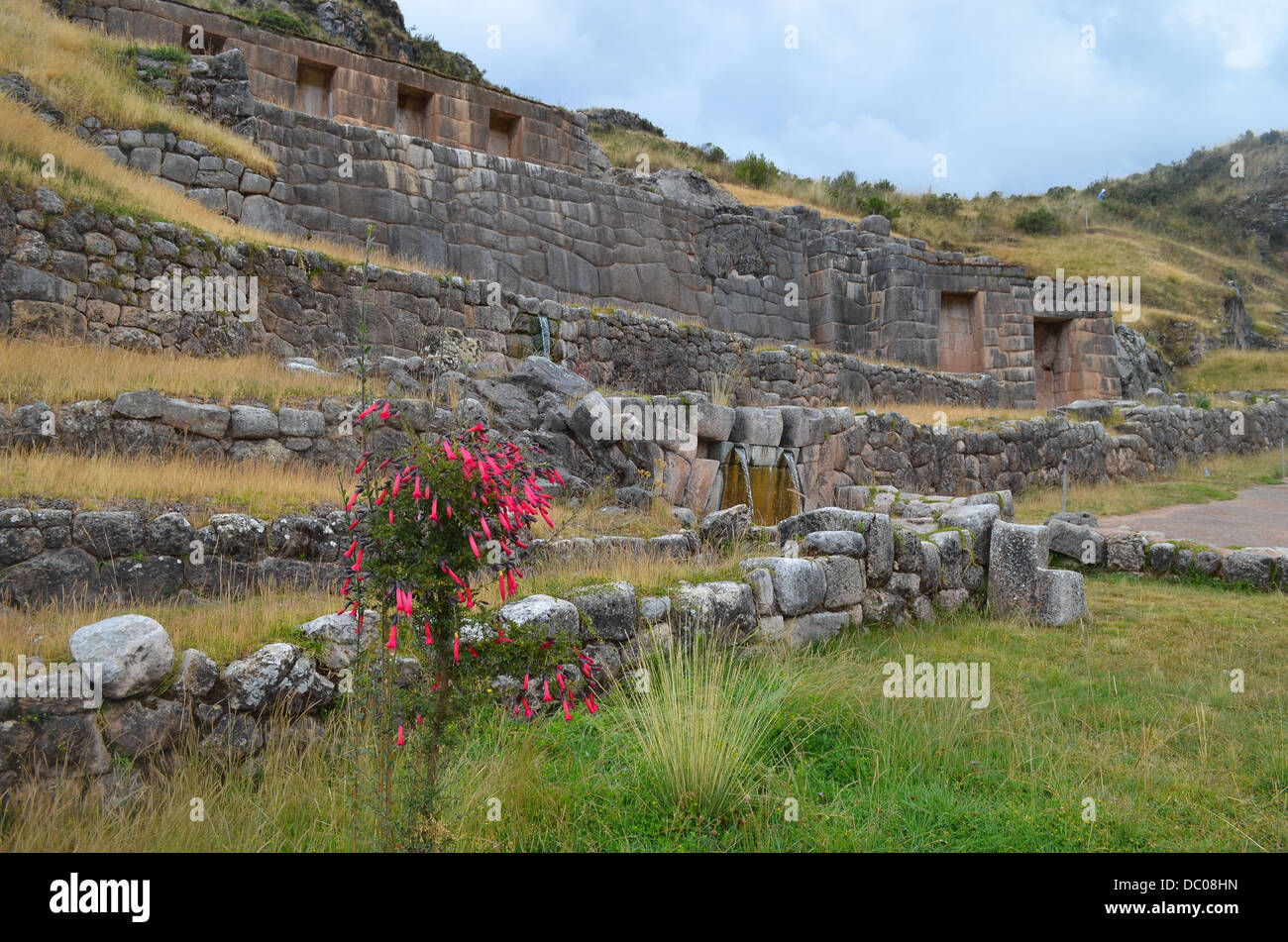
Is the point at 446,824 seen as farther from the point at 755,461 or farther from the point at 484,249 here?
the point at 484,249

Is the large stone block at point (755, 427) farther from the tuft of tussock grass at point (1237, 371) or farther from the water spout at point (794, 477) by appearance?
the tuft of tussock grass at point (1237, 371)

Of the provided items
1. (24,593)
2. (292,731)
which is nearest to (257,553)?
(24,593)

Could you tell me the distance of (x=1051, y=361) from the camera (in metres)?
23.7

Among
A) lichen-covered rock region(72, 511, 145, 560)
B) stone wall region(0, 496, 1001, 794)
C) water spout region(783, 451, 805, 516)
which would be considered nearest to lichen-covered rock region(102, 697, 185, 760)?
stone wall region(0, 496, 1001, 794)

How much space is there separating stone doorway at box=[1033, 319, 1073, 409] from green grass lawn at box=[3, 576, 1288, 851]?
19.3 m

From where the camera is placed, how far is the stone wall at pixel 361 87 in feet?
47.9

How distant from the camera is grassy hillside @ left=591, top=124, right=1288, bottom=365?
3203 centimetres

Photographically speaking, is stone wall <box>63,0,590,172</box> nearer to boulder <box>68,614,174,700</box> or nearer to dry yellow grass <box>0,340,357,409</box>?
dry yellow grass <box>0,340,357,409</box>

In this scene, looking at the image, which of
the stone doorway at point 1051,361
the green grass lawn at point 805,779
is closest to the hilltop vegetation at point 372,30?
the stone doorway at point 1051,361

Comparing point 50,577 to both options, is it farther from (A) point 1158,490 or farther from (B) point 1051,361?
(B) point 1051,361

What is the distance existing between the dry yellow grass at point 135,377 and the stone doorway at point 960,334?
1690cm

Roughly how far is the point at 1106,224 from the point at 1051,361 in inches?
959

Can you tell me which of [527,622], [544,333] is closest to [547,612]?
[527,622]

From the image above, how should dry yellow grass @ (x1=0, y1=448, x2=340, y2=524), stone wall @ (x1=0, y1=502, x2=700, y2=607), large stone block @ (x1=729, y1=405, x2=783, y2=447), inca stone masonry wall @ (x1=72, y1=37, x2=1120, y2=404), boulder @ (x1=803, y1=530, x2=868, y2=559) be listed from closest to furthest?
1. stone wall @ (x1=0, y1=502, x2=700, y2=607)
2. dry yellow grass @ (x1=0, y1=448, x2=340, y2=524)
3. boulder @ (x1=803, y1=530, x2=868, y2=559)
4. large stone block @ (x1=729, y1=405, x2=783, y2=447)
5. inca stone masonry wall @ (x1=72, y1=37, x2=1120, y2=404)
